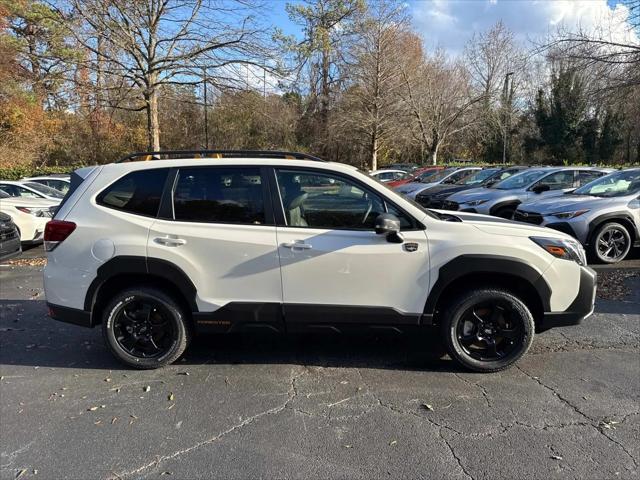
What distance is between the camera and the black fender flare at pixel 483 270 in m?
3.74

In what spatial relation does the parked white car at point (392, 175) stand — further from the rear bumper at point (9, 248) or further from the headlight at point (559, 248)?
the headlight at point (559, 248)

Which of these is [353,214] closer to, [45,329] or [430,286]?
[430,286]

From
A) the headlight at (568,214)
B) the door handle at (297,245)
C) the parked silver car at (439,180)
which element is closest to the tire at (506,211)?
the headlight at (568,214)

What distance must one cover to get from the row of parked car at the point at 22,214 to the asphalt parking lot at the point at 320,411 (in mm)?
3245

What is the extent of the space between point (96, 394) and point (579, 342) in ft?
14.2

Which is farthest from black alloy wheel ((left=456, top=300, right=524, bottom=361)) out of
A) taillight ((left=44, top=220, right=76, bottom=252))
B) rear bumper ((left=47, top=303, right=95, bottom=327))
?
taillight ((left=44, top=220, right=76, bottom=252))

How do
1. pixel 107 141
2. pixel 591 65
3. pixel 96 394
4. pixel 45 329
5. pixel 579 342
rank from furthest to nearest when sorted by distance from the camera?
pixel 107 141 → pixel 591 65 → pixel 45 329 → pixel 579 342 → pixel 96 394

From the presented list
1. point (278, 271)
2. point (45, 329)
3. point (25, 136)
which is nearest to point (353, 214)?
point (278, 271)

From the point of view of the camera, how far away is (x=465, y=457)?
2.86 metres

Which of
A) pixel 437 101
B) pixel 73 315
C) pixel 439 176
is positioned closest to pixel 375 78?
pixel 437 101

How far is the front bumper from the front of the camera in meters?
3.89

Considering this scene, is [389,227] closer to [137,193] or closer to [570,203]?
[137,193]

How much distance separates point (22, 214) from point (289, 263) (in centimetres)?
857

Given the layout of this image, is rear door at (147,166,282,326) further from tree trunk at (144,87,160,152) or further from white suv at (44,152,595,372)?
tree trunk at (144,87,160,152)
